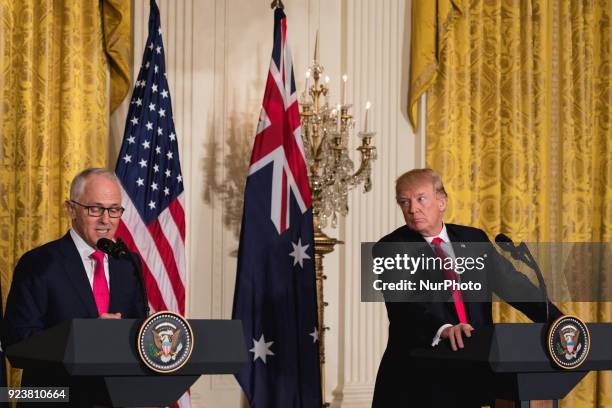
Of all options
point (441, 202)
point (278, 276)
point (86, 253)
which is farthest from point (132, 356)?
point (278, 276)

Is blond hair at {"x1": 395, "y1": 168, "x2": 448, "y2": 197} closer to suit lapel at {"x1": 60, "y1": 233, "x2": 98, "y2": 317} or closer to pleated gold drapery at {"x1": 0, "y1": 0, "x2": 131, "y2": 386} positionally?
suit lapel at {"x1": 60, "y1": 233, "x2": 98, "y2": 317}

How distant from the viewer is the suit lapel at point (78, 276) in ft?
11.9

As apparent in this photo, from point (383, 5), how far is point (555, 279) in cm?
249

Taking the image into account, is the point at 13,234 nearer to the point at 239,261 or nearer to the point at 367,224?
the point at 239,261

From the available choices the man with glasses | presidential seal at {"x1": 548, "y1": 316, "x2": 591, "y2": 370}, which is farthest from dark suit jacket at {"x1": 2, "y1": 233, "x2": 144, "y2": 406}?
presidential seal at {"x1": 548, "y1": 316, "x2": 591, "y2": 370}

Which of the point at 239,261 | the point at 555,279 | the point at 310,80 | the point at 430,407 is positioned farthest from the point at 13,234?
the point at 555,279

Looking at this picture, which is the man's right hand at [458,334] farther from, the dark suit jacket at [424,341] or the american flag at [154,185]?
the american flag at [154,185]

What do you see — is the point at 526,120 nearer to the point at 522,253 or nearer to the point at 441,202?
the point at 441,202

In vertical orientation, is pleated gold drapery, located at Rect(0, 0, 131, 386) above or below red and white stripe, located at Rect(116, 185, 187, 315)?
above

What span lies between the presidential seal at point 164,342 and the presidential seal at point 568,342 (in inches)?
53.2

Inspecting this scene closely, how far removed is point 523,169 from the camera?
22.7ft

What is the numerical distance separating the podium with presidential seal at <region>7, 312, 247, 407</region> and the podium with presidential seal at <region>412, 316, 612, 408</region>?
917 millimetres

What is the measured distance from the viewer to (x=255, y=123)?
6.11 m

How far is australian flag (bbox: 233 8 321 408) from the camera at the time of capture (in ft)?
18.1
